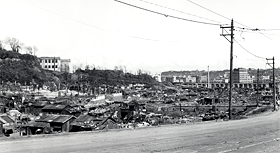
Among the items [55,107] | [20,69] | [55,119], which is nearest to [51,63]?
[20,69]

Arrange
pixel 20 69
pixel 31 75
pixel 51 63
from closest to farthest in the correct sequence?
pixel 31 75 < pixel 20 69 < pixel 51 63

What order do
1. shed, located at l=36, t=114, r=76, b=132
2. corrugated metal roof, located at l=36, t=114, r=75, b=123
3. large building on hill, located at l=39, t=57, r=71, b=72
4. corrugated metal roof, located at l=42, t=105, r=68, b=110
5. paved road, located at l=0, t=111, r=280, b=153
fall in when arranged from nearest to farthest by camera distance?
paved road, located at l=0, t=111, r=280, b=153
shed, located at l=36, t=114, r=76, b=132
corrugated metal roof, located at l=36, t=114, r=75, b=123
corrugated metal roof, located at l=42, t=105, r=68, b=110
large building on hill, located at l=39, t=57, r=71, b=72

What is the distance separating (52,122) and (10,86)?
66.5 m

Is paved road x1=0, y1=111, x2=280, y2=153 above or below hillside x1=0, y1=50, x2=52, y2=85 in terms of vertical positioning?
below

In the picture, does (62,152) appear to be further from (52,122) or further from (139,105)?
(139,105)

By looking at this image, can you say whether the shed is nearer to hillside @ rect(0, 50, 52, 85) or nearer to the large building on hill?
hillside @ rect(0, 50, 52, 85)

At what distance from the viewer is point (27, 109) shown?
176 feet

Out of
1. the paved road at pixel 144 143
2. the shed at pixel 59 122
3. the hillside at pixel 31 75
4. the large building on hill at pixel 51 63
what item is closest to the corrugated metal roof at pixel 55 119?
the shed at pixel 59 122

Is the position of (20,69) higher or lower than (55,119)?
higher

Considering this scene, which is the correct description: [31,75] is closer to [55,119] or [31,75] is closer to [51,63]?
[51,63]

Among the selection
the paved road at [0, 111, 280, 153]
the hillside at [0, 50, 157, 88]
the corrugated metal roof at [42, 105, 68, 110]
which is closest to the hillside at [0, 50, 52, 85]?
the hillside at [0, 50, 157, 88]

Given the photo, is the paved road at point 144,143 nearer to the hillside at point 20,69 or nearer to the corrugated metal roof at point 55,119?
the corrugated metal roof at point 55,119

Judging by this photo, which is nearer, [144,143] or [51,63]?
[144,143]

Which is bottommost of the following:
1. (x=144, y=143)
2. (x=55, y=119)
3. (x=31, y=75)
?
(x=55, y=119)
